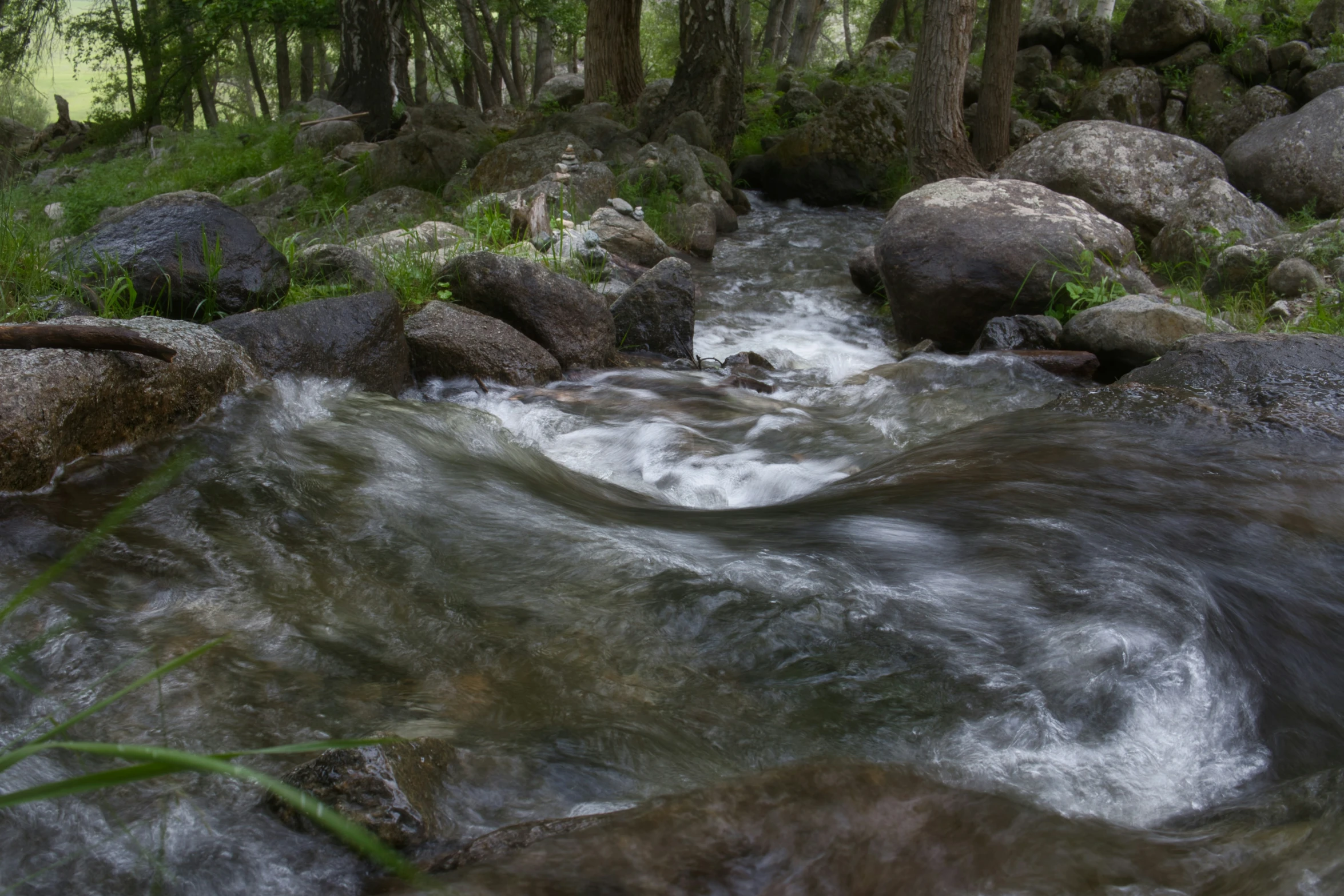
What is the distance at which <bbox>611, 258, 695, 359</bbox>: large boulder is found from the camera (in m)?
6.73

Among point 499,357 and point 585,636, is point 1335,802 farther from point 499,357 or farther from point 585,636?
point 499,357

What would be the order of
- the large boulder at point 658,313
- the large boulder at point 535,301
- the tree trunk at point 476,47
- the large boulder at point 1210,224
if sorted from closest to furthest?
the large boulder at point 535,301, the large boulder at point 658,313, the large boulder at point 1210,224, the tree trunk at point 476,47

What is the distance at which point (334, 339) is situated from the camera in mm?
4809

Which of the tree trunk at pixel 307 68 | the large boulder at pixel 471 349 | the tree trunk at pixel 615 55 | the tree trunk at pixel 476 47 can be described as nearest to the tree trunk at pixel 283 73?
the tree trunk at pixel 307 68

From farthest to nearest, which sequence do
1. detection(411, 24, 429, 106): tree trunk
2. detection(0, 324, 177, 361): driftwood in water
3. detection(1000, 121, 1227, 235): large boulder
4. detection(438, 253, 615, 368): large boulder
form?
detection(411, 24, 429, 106): tree trunk < detection(1000, 121, 1227, 235): large boulder < detection(438, 253, 615, 368): large boulder < detection(0, 324, 177, 361): driftwood in water

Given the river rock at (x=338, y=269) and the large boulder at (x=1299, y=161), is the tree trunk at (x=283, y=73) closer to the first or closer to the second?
the river rock at (x=338, y=269)

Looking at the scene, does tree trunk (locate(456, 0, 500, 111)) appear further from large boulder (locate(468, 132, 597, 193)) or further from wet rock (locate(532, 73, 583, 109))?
large boulder (locate(468, 132, 597, 193))

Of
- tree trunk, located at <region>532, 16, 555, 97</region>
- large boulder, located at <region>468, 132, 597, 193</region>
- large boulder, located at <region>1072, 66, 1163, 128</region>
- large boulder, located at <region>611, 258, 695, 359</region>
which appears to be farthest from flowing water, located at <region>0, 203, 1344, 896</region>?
tree trunk, located at <region>532, 16, 555, 97</region>

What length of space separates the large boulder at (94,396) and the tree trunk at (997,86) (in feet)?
34.9

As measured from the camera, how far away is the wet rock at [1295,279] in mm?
6520

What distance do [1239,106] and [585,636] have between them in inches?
532

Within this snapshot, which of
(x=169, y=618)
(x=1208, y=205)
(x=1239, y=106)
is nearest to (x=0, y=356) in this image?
(x=169, y=618)

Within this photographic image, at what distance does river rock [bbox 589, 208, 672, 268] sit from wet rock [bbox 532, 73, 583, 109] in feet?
27.3

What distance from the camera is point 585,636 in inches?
→ 101
